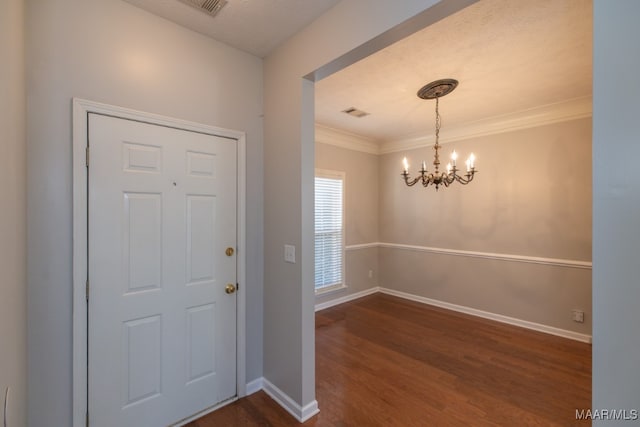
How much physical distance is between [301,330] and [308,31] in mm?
2170

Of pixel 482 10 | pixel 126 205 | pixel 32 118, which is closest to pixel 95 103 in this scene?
pixel 32 118

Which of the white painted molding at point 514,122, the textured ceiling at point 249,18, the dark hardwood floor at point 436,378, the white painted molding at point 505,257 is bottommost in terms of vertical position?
the dark hardwood floor at point 436,378

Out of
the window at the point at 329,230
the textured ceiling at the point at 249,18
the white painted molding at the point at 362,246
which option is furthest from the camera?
the white painted molding at the point at 362,246

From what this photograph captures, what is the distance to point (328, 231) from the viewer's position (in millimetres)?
4309

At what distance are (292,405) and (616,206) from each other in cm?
221

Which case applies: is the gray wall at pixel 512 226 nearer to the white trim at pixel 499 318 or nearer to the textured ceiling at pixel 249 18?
the white trim at pixel 499 318

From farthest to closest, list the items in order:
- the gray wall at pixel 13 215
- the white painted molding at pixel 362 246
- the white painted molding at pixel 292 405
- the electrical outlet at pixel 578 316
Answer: the white painted molding at pixel 362 246
the electrical outlet at pixel 578 316
the white painted molding at pixel 292 405
the gray wall at pixel 13 215

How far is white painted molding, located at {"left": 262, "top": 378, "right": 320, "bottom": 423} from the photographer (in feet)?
6.43

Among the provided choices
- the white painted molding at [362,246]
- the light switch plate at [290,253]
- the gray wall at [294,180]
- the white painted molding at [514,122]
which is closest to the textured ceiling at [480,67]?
the white painted molding at [514,122]

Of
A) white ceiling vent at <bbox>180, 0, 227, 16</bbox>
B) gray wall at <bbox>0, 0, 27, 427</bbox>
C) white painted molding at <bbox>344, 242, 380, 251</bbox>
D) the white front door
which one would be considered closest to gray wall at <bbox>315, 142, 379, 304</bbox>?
white painted molding at <bbox>344, 242, 380, 251</bbox>

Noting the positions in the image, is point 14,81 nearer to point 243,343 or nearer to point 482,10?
point 243,343

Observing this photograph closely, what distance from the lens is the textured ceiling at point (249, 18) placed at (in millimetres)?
1722

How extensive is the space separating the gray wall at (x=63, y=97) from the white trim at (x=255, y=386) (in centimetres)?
112

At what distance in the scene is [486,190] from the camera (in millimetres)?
3881
